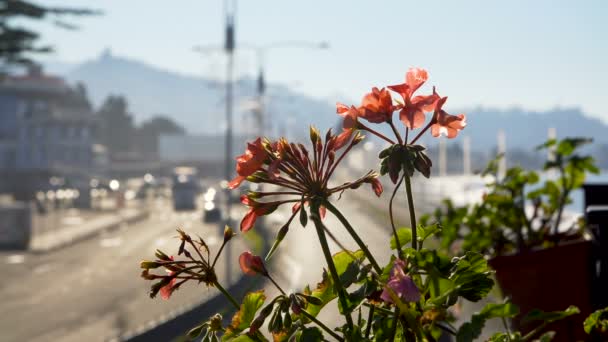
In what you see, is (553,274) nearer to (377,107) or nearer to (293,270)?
(377,107)

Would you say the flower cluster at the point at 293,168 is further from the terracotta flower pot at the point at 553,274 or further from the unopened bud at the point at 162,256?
the terracotta flower pot at the point at 553,274

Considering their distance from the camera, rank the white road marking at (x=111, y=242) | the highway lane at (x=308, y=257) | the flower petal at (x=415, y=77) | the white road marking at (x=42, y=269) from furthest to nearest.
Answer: the white road marking at (x=111, y=242) < the white road marking at (x=42, y=269) < the highway lane at (x=308, y=257) < the flower petal at (x=415, y=77)

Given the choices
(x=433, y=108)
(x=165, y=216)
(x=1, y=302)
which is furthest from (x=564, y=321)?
Answer: (x=165, y=216)

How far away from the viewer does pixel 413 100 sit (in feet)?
5.61

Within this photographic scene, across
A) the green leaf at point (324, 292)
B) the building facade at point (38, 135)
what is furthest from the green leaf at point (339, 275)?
the building facade at point (38, 135)

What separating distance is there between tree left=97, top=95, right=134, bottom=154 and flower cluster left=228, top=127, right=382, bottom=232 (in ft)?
635

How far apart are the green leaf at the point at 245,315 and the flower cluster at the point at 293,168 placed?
0.42ft

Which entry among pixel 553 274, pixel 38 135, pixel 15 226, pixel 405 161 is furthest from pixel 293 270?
pixel 38 135

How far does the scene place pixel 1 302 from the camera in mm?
24859

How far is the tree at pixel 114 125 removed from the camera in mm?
192625

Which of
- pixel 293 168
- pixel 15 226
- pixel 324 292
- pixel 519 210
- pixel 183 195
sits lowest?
pixel 183 195

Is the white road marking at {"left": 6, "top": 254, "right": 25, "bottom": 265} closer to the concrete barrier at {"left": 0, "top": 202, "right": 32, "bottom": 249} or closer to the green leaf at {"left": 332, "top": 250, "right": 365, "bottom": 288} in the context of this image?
the concrete barrier at {"left": 0, "top": 202, "right": 32, "bottom": 249}

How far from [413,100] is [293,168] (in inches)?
9.7

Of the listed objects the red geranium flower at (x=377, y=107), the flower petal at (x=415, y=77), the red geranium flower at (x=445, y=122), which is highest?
the flower petal at (x=415, y=77)
